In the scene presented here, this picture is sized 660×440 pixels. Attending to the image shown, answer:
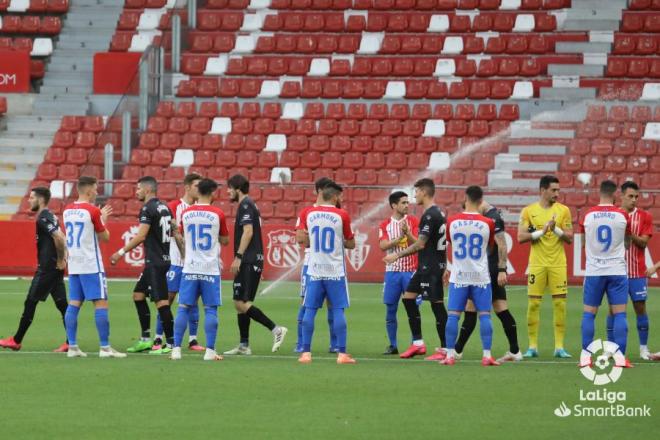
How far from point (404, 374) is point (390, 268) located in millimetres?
2678

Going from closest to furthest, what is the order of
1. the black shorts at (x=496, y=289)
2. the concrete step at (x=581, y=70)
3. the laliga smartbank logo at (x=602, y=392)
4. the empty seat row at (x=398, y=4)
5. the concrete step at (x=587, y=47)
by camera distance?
the laliga smartbank logo at (x=602, y=392)
the black shorts at (x=496, y=289)
the concrete step at (x=581, y=70)
the concrete step at (x=587, y=47)
the empty seat row at (x=398, y=4)

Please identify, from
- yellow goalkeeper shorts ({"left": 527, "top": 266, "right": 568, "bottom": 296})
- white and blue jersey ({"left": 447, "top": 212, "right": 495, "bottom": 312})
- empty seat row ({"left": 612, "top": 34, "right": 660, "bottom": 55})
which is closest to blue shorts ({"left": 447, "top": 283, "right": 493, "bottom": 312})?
white and blue jersey ({"left": 447, "top": 212, "right": 495, "bottom": 312})

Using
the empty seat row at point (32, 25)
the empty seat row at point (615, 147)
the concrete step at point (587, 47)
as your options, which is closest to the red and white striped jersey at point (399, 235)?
the empty seat row at point (615, 147)

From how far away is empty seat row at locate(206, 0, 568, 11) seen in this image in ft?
115

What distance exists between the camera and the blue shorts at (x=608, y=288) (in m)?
13.5

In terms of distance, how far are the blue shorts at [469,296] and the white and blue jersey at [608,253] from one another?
1187 mm

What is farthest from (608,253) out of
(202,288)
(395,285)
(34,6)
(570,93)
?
(34,6)

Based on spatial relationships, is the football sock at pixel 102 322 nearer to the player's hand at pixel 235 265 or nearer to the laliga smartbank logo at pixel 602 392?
the player's hand at pixel 235 265

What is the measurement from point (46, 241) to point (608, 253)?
22.2 ft

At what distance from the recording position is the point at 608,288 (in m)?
13.6

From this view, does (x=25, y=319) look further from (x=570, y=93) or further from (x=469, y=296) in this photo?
(x=570, y=93)

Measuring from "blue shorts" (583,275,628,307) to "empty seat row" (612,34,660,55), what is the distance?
2121 cm

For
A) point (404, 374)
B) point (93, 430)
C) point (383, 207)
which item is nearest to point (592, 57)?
point (383, 207)

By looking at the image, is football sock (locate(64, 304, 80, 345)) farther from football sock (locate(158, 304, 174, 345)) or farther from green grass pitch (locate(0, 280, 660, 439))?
football sock (locate(158, 304, 174, 345))
